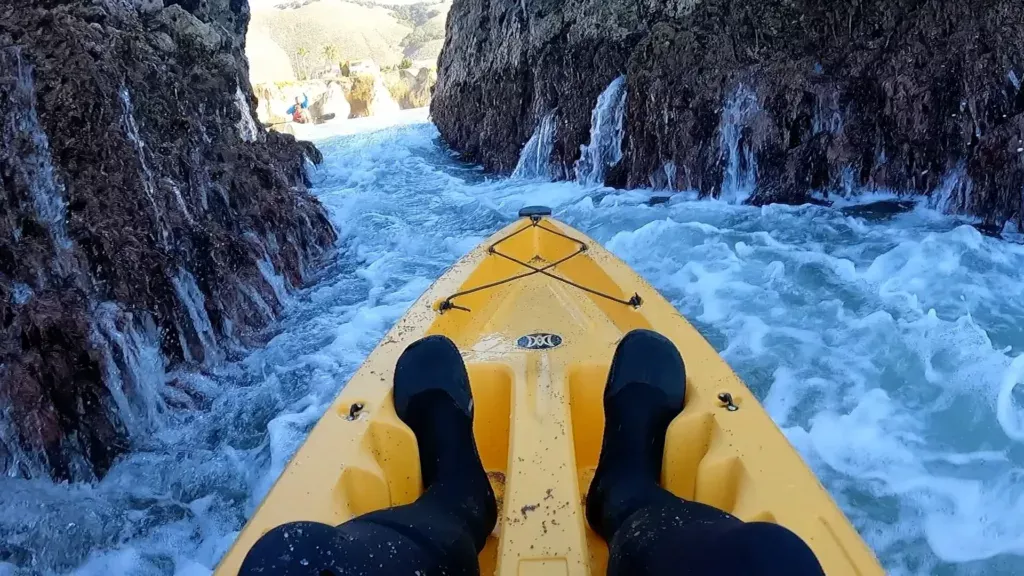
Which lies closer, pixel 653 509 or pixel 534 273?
pixel 653 509

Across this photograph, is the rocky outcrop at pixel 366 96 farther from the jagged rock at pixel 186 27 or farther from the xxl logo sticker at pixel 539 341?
the xxl logo sticker at pixel 539 341

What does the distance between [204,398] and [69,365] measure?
100cm

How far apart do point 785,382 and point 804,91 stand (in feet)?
15.6

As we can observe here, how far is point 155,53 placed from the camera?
6.46 metres

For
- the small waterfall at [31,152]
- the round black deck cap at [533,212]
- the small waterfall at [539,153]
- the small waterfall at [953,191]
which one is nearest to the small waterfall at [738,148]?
the small waterfall at [953,191]

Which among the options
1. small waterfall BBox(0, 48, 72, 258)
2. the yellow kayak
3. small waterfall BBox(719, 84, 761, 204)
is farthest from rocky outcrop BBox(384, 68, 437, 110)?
the yellow kayak

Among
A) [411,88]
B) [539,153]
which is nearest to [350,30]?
[411,88]

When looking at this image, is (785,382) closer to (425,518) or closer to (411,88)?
(425,518)

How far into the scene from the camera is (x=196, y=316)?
4453 mm

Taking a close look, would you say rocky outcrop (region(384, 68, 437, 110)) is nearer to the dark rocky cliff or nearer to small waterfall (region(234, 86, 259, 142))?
small waterfall (region(234, 86, 259, 142))

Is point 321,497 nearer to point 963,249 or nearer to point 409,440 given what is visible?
point 409,440

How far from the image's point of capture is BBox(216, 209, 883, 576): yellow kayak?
1.75 metres

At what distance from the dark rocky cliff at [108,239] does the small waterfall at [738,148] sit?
203 inches

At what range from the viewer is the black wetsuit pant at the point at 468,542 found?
1.12 meters
